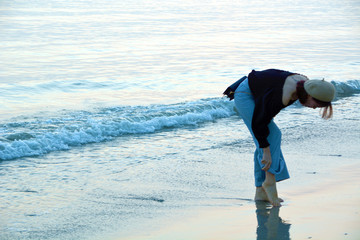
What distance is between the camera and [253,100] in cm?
424

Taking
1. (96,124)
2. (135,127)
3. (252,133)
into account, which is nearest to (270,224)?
(252,133)

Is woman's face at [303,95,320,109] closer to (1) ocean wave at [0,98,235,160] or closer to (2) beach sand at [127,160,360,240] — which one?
(2) beach sand at [127,160,360,240]

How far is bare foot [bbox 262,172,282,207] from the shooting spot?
446 cm

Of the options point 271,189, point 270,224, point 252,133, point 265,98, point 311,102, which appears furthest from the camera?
point 271,189

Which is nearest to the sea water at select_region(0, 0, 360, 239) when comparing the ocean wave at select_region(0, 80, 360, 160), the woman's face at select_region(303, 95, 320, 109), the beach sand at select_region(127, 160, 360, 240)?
the ocean wave at select_region(0, 80, 360, 160)

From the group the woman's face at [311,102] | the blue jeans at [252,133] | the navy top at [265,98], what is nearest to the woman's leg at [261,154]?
the blue jeans at [252,133]

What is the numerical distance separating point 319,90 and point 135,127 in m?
5.01

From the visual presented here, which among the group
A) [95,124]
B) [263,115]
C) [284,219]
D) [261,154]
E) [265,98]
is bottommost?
[284,219]

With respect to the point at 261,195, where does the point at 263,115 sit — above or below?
above

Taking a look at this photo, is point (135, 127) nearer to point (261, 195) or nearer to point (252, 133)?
point (261, 195)

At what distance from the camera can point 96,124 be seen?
8422 millimetres

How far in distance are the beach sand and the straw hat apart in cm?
95

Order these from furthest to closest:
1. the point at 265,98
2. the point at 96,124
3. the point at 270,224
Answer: the point at 96,124, the point at 270,224, the point at 265,98

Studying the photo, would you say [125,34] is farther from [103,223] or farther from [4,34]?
[103,223]
